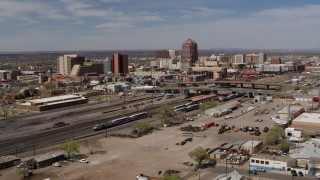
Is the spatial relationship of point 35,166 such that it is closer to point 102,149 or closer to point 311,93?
point 102,149

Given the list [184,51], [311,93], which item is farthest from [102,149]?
[184,51]

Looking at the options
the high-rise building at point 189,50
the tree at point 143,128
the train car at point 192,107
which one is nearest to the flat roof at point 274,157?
the tree at point 143,128

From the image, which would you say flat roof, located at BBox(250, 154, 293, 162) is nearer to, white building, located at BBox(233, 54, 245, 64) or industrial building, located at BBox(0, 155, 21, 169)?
industrial building, located at BBox(0, 155, 21, 169)

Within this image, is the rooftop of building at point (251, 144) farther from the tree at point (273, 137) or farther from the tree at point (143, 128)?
the tree at point (143, 128)

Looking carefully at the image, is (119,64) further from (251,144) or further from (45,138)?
(251,144)

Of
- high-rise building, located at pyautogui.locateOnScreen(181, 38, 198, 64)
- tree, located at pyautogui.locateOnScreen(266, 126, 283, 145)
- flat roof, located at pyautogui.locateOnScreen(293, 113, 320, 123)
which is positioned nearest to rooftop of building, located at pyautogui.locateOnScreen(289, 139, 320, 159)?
tree, located at pyautogui.locateOnScreen(266, 126, 283, 145)

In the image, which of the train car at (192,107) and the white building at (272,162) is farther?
the train car at (192,107)
